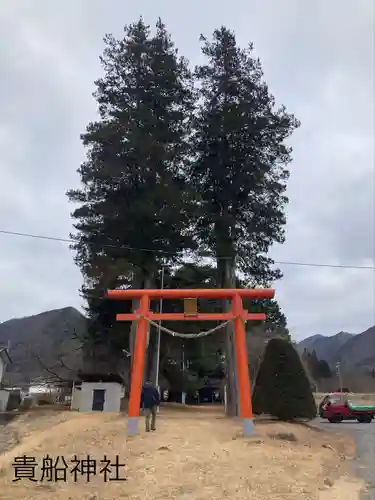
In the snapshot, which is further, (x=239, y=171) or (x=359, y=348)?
(x=359, y=348)

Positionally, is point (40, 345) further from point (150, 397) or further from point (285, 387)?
point (150, 397)

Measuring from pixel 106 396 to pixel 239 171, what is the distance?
39.8ft

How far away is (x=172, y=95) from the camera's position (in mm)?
23078

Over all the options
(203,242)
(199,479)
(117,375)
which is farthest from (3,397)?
(199,479)

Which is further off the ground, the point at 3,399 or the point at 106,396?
the point at 106,396

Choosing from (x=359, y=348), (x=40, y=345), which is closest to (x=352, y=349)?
(x=359, y=348)

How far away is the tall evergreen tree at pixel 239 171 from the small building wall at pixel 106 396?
5.82 meters

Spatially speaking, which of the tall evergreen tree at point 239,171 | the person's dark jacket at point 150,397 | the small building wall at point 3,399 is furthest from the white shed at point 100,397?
the small building wall at point 3,399

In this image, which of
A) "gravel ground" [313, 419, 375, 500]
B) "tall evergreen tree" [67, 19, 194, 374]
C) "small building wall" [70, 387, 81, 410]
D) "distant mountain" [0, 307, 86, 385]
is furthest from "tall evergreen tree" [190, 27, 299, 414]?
"distant mountain" [0, 307, 86, 385]

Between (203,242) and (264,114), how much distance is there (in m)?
6.76

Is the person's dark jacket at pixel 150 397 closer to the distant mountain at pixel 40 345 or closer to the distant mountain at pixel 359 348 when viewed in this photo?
the distant mountain at pixel 40 345

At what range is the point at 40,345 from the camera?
49.0m

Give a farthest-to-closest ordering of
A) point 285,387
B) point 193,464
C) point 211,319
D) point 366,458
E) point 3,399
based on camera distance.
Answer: point 3,399 → point 285,387 → point 211,319 → point 366,458 → point 193,464

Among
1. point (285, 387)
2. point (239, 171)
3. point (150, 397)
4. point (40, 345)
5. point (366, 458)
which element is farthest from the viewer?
point (40, 345)
